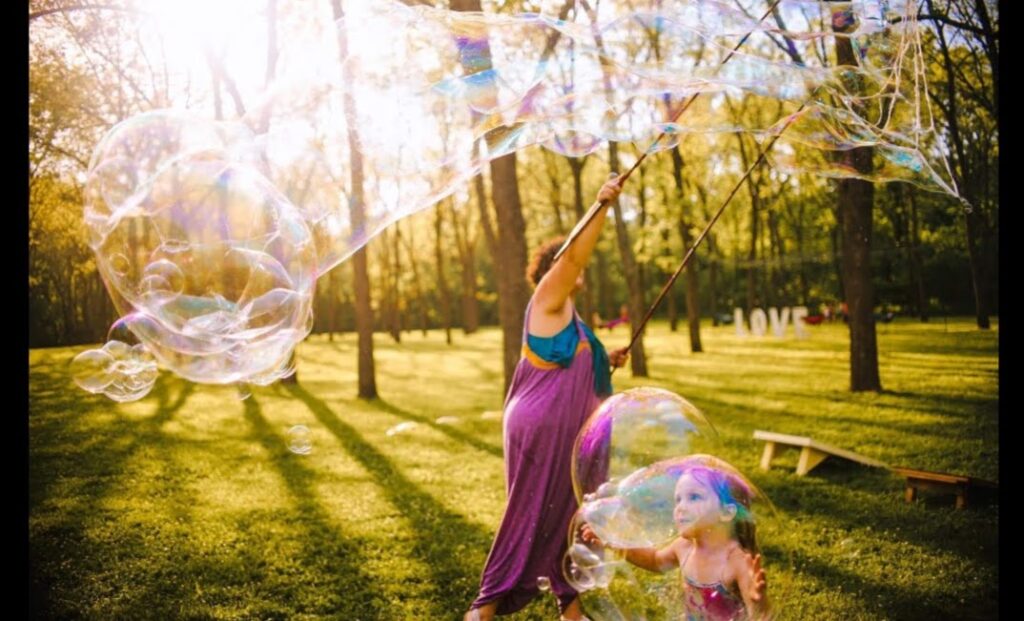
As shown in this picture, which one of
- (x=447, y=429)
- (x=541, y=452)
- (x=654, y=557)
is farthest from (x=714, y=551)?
(x=447, y=429)

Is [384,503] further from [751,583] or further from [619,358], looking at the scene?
[751,583]

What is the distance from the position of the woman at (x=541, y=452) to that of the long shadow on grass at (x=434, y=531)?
0.74 m

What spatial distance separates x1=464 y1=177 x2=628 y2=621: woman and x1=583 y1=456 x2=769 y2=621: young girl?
0.74 m

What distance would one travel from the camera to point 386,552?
536 cm

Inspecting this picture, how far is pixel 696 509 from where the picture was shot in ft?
9.82

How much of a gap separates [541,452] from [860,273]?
378 inches

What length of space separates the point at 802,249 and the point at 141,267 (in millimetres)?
38895

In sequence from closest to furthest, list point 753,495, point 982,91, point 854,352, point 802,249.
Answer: point 753,495 → point 982,91 → point 854,352 → point 802,249

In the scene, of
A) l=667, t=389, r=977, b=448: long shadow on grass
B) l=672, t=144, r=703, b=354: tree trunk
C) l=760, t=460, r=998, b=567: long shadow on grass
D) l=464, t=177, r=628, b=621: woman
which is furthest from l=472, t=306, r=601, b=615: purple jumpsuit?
l=672, t=144, r=703, b=354: tree trunk

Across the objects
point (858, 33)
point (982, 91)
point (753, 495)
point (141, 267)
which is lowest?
point (753, 495)

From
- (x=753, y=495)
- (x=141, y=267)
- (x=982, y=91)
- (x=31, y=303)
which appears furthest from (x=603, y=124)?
(x=31, y=303)

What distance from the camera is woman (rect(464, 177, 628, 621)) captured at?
3709 mm

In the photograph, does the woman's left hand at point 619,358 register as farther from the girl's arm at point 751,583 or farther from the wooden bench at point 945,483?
the wooden bench at point 945,483

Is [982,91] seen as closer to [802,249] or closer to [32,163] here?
[32,163]
